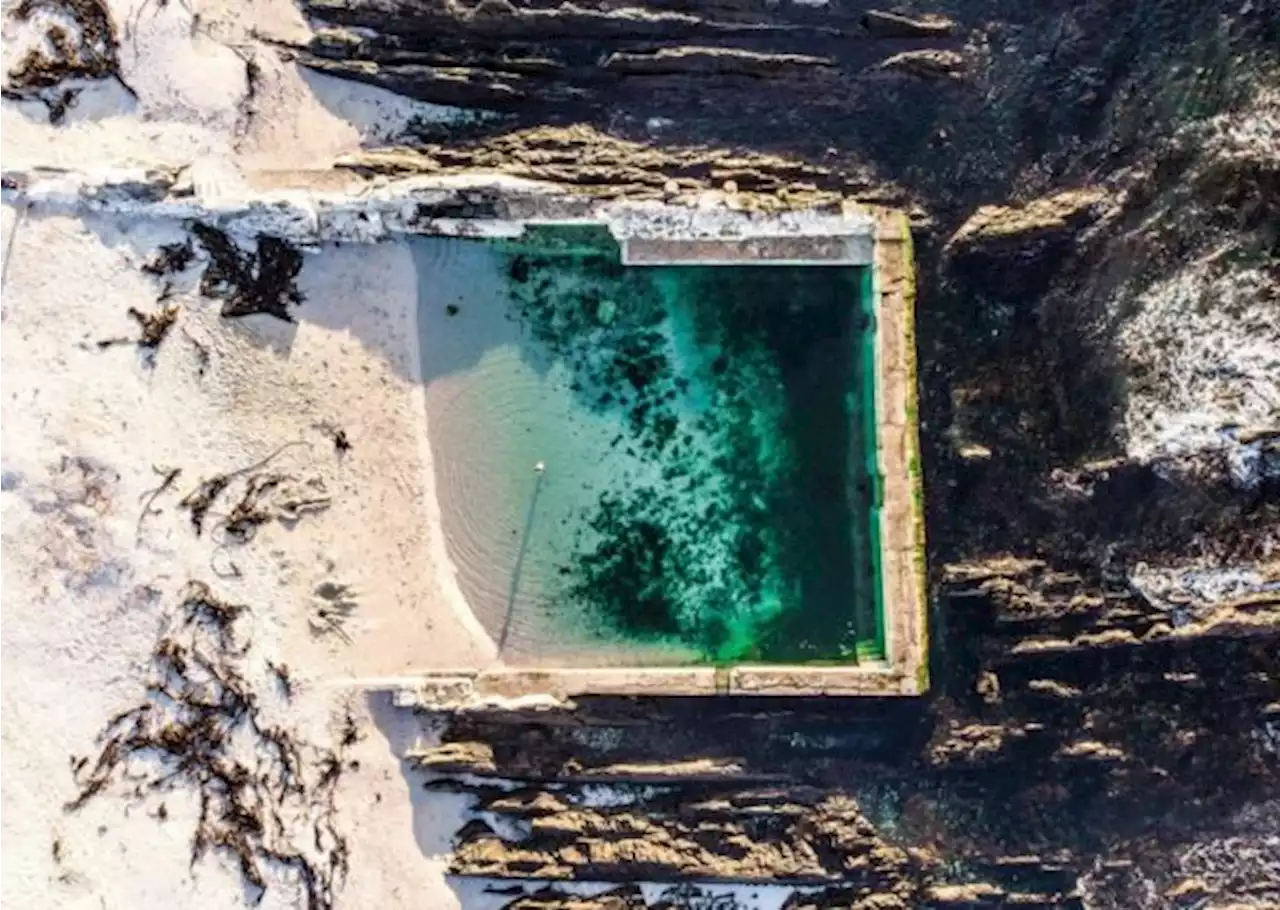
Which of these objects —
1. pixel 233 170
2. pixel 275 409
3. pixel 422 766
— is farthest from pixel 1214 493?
pixel 233 170

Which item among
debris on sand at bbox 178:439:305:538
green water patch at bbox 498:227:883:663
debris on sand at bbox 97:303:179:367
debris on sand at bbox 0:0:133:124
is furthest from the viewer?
green water patch at bbox 498:227:883:663

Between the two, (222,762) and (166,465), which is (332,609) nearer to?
(222,762)

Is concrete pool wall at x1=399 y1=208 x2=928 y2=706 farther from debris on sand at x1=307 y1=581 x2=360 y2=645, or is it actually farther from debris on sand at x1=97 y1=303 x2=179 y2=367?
debris on sand at x1=97 y1=303 x2=179 y2=367

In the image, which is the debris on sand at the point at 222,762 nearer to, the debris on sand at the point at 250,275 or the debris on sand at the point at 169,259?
the debris on sand at the point at 250,275

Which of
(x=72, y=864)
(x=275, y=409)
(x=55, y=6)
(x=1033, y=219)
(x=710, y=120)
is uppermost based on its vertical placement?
(x=55, y=6)

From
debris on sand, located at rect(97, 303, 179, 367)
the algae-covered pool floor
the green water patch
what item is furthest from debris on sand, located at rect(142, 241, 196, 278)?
the green water patch

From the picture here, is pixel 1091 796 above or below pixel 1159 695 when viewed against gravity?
below

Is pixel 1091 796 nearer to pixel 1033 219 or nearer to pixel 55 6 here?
pixel 1033 219
